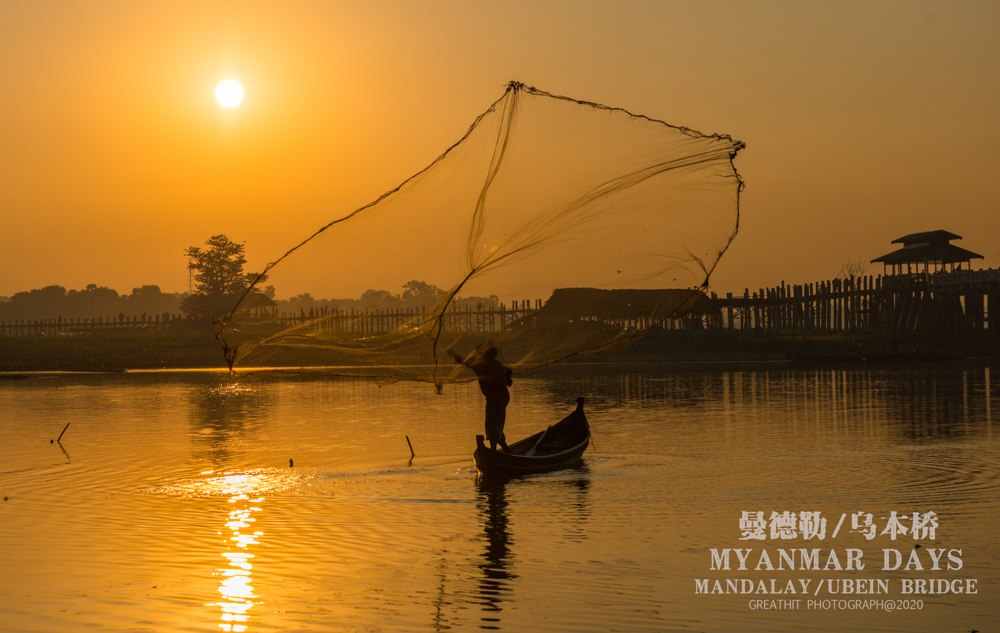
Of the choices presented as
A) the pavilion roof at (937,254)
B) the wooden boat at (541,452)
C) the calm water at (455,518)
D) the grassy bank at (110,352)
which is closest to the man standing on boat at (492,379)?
the wooden boat at (541,452)

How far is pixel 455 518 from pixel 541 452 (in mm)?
5660

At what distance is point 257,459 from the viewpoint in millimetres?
20250

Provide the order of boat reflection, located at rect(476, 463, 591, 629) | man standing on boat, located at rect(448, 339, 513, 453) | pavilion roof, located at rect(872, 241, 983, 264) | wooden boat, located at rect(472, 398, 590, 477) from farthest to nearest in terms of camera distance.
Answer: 1. pavilion roof, located at rect(872, 241, 983, 264)
2. wooden boat, located at rect(472, 398, 590, 477)
3. man standing on boat, located at rect(448, 339, 513, 453)
4. boat reflection, located at rect(476, 463, 591, 629)

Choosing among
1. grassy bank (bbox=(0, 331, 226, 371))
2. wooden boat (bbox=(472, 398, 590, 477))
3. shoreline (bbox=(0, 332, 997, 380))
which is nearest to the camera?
wooden boat (bbox=(472, 398, 590, 477))

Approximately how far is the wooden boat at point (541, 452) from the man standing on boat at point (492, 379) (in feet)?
1.53

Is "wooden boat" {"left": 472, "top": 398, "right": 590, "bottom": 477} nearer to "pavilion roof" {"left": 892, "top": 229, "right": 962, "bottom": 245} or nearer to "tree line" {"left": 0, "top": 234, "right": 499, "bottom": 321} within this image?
"tree line" {"left": 0, "top": 234, "right": 499, "bottom": 321}

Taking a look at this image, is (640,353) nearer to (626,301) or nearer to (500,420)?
(500,420)

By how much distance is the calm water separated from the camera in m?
8.83

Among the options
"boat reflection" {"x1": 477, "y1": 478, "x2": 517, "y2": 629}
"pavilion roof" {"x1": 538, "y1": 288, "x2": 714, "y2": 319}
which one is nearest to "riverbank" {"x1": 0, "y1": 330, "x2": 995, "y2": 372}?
"boat reflection" {"x1": 477, "y1": 478, "x2": 517, "y2": 629}

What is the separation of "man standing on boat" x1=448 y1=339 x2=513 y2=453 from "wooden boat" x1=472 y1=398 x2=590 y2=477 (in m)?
0.47

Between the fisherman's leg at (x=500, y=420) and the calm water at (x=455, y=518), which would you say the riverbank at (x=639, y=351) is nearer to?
the calm water at (x=455, y=518)

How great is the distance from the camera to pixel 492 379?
14758 mm

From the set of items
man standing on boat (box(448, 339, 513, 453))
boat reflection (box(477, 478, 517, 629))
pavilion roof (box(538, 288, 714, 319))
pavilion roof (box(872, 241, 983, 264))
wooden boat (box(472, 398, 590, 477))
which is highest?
pavilion roof (box(872, 241, 983, 264))

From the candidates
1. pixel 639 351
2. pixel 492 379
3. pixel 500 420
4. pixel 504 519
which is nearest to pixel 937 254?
pixel 639 351
